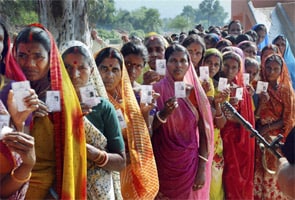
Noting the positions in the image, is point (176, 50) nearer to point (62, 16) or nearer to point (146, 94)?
point (146, 94)

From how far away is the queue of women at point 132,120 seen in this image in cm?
195

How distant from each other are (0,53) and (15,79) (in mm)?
178

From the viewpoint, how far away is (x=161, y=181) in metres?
3.16

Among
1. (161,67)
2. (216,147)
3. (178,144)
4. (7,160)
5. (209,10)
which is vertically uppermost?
(209,10)

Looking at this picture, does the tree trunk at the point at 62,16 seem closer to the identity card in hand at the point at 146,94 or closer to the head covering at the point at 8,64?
the identity card in hand at the point at 146,94

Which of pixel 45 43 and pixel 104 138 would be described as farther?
pixel 104 138

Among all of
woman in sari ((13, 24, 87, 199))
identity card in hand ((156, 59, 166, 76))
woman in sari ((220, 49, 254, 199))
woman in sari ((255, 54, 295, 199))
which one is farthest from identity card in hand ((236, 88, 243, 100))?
woman in sari ((13, 24, 87, 199))

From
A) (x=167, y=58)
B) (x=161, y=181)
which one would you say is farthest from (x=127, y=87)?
(x=161, y=181)

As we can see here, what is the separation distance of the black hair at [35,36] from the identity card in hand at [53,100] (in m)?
0.21

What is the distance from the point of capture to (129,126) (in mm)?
2686

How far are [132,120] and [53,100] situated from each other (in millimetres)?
808

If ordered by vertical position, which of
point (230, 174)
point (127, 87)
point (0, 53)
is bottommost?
point (230, 174)

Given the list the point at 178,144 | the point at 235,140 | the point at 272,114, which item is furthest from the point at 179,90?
the point at 272,114

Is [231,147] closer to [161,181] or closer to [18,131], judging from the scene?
[161,181]
